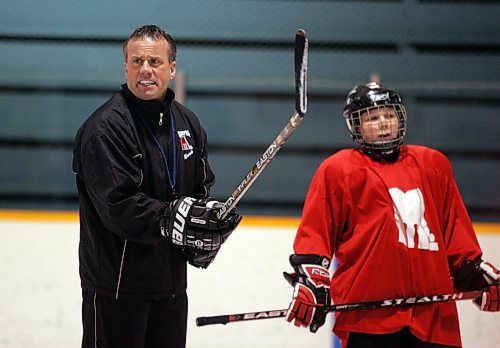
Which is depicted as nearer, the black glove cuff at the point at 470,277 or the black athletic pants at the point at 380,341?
the black athletic pants at the point at 380,341

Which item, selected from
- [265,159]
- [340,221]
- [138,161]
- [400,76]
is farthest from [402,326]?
[400,76]

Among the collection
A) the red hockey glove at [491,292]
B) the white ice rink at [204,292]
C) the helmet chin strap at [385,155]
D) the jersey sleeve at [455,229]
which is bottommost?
the white ice rink at [204,292]

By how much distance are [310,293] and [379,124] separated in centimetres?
49

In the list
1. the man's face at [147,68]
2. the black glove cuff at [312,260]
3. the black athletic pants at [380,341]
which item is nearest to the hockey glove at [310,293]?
the black glove cuff at [312,260]

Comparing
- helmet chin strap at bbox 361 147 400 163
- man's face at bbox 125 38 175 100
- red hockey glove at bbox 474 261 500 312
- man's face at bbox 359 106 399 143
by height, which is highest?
man's face at bbox 125 38 175 100

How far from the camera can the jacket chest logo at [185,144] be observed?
222 cm

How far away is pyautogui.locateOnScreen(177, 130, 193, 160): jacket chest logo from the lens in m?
2.22

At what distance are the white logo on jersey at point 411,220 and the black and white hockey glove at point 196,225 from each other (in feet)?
1.43

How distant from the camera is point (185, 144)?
2.24 m

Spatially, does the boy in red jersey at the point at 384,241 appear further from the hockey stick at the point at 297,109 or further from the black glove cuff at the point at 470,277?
the hockey stick at the point at 297,109

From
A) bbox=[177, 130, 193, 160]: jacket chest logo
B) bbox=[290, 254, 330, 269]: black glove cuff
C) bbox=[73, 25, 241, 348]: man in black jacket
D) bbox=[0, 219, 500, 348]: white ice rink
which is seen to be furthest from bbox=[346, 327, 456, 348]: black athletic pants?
bbox=[0, 219, 500, 348]: white ice rink

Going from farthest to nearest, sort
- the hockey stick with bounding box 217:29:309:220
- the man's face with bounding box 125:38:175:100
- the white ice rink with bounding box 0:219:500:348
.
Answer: the white ice rink with bounding box 0:219:500:348, the man's face with bounding box 125:38:175:100, the hockey stick with bounding box 217:29:309:220

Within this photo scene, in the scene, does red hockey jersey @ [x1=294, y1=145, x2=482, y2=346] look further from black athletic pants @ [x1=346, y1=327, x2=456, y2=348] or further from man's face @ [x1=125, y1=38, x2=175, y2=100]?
man's face @ [x1=125, y1=38, x2=175, y2=100]

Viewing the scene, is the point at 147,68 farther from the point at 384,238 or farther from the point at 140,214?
the point at 384,238
